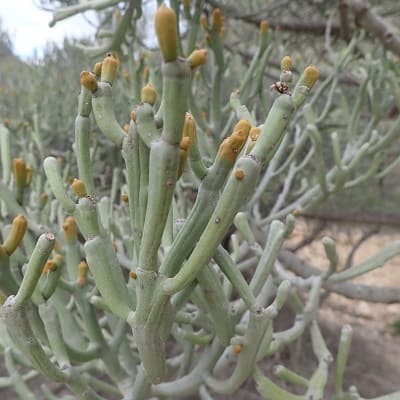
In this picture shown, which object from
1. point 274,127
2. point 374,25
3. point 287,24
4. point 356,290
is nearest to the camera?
point 274,127

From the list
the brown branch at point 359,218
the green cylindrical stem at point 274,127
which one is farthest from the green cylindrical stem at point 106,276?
the brown branch at point 359,218

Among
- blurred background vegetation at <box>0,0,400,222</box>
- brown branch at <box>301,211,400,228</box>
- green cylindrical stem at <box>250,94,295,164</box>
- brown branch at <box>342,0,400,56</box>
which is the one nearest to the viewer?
green cylindrical stem at <box>250,94,295,164</box>

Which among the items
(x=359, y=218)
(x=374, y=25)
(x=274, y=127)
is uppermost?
(x=274, y=127)

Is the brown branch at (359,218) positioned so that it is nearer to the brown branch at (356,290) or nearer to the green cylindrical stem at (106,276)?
the brown branch at (356,290)

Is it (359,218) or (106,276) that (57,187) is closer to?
(106,276)

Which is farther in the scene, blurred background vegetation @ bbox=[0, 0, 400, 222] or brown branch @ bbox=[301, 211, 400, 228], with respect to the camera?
brown branch @ bbox=[301, 211, 400, 228]

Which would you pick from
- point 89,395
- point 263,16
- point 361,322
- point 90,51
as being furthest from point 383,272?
point 89,395

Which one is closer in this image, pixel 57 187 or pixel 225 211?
pixel 225 211

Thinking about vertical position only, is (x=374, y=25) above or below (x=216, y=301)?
above

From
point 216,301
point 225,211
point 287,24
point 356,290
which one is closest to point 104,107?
point 225,211

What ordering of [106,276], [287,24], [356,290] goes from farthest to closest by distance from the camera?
[287,24]
[356,290]
[106,276]

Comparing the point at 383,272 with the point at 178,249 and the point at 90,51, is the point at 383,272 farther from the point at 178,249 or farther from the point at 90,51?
the point at 178,249

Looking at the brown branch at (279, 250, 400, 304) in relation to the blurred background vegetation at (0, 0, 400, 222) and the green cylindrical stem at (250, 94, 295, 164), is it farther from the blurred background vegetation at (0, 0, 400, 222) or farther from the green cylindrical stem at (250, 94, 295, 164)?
the green cylindrical stem at (250, 94, 295, 164)

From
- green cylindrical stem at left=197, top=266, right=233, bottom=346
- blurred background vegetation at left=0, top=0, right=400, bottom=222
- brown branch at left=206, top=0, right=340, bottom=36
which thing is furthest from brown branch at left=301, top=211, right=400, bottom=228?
green cylindrical stem at left=197, top=266, right=233, bottom=346
